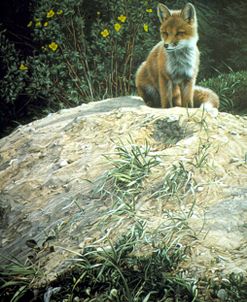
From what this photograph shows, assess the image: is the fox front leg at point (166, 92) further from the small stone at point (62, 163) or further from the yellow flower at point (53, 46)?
the yellow flower at point (53, 46)

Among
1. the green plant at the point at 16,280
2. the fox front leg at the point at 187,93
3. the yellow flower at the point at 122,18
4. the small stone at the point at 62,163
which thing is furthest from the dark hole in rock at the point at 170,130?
the yellow flower at the point at 122,18

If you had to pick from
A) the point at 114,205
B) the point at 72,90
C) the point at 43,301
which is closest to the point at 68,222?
the point at 114,205

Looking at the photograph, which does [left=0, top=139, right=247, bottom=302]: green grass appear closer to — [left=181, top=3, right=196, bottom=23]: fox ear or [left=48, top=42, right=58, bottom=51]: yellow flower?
[left=181, top=3, right=196, bottom=23]: fox ear

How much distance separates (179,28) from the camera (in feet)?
15.7

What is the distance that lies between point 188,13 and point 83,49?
274 centimetres

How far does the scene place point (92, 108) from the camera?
18.1 ft

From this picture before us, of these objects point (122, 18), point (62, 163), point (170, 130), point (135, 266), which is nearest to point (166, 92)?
point (170, 130)

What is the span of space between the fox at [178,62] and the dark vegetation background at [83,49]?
5.20ft

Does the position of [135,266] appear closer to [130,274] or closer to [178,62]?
[130,274]

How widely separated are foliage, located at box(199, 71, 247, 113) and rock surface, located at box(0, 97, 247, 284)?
1535mm

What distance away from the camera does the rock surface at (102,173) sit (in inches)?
134

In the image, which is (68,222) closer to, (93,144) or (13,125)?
(93,144)

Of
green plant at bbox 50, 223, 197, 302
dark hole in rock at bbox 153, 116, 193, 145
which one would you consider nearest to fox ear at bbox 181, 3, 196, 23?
dark hole in rock at bbox 153, 116, 193, 145

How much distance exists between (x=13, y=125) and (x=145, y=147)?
11.8 feet
